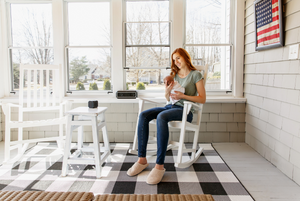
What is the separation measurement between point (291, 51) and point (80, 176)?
224cm

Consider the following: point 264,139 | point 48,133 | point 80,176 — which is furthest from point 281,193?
point 48,133

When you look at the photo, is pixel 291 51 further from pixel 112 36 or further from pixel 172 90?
pixel 112 36

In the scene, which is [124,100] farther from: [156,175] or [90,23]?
[156,175]

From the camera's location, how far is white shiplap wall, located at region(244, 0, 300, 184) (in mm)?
2125

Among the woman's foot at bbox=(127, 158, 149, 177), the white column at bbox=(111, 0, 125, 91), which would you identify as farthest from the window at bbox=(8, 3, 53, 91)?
the woman's foot at bbox=(127, 158, 149, 177)

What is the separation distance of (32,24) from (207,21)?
248cm

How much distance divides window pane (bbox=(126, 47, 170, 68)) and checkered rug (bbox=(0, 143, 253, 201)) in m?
1.34

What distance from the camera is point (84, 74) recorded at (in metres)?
3.45

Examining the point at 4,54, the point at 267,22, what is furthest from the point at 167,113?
the point at 4,54

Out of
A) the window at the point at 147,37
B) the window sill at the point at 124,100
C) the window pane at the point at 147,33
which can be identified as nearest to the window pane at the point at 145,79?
the window at the point at 147,37

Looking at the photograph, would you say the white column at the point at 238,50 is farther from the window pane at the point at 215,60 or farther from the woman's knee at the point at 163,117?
the woman's knee at the point at 163,117

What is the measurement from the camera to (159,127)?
2.23 metres

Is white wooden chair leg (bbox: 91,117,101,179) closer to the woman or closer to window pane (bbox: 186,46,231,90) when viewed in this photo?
the woman

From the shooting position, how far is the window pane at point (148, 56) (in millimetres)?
3348
